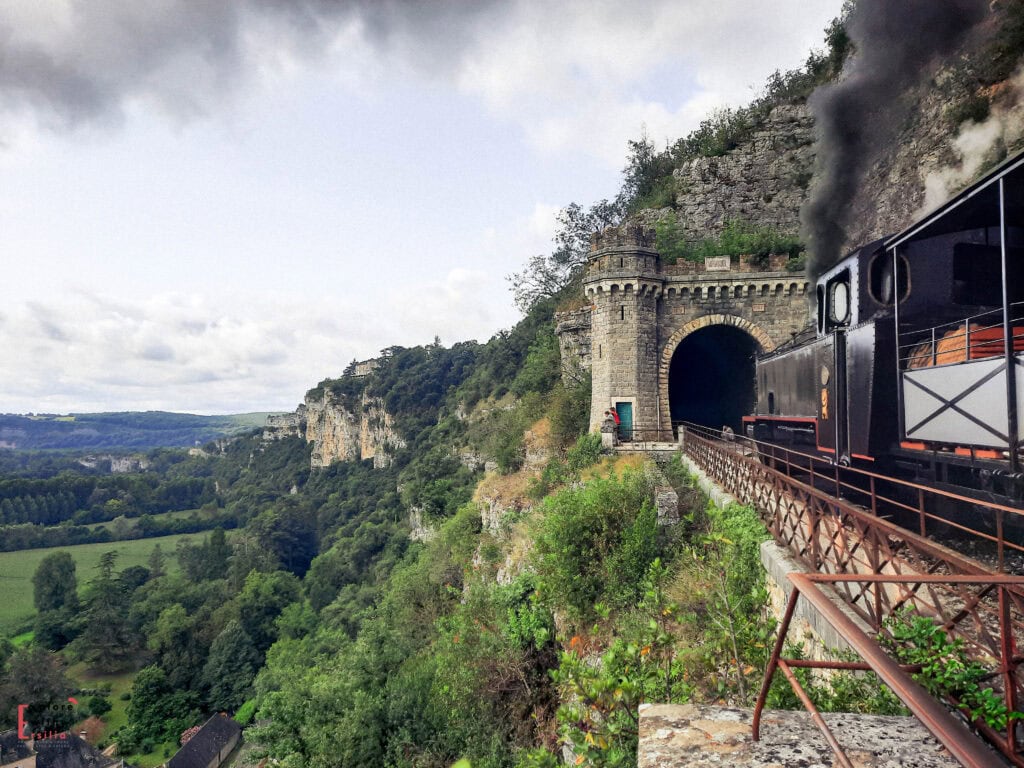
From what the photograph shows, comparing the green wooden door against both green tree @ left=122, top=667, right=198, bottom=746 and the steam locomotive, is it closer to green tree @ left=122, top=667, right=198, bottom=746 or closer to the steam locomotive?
the steam locomotive

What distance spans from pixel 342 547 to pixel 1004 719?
166 ft

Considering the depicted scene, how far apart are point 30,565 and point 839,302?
95113mm

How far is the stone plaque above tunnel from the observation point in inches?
707

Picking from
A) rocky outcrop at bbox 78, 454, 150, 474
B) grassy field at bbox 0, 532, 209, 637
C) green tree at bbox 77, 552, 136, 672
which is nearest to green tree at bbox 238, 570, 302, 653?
green tree at bbox 77, 552, 136, 672

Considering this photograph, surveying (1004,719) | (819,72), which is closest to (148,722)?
(1004,719)

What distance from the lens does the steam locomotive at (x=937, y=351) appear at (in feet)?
16.2

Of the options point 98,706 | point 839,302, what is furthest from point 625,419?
point 98,706

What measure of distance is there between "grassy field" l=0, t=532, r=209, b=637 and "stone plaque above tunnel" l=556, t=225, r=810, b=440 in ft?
215

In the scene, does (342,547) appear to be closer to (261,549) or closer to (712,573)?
(261,549)

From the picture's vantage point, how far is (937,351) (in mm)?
6309

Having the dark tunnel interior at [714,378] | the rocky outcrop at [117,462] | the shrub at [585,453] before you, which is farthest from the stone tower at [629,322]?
the rocky outcrop at [117,462]

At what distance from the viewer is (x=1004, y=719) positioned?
2879 mm

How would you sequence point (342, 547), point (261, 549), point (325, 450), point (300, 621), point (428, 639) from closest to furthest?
point (428, 639) < point (300, 621) < point (342, 547) < point (261, 549) < point (325, 450)

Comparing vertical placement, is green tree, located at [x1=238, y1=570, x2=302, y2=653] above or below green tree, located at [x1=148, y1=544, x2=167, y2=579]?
above
